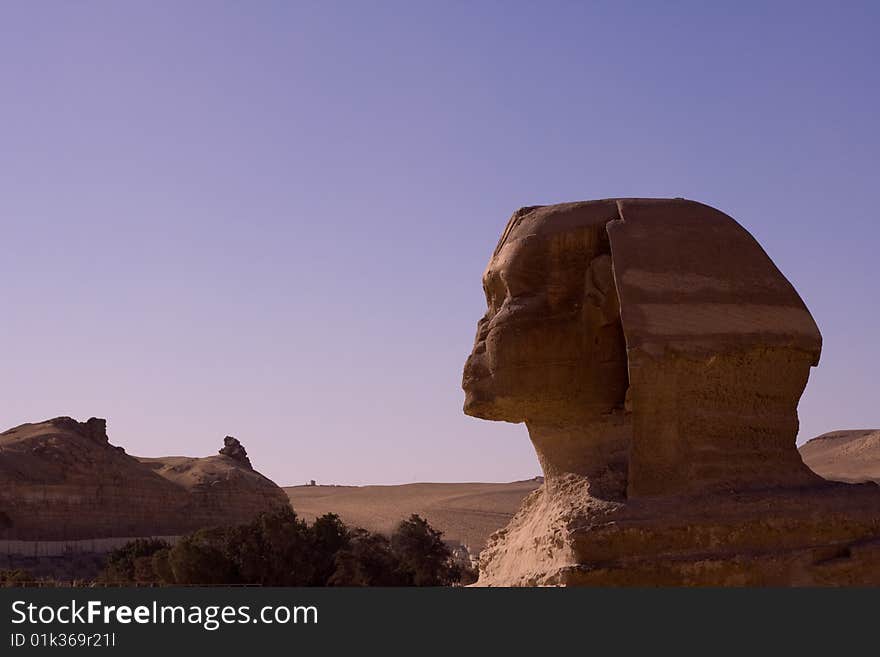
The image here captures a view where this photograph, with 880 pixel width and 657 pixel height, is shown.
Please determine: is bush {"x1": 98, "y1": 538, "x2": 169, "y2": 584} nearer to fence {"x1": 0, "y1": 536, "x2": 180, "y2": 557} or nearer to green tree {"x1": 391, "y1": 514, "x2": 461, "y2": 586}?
green tree {"x1": 391, "y1": 514, "x2": 461, "y2": 586}

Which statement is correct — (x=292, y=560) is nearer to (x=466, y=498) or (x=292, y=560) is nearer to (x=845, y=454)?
(x=845, y=454)

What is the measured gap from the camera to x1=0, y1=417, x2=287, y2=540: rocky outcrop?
41062mm

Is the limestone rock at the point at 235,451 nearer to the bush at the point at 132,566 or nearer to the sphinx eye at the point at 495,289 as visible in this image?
the bush at the point at 132,566

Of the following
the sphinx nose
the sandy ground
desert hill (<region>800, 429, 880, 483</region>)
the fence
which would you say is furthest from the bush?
desert hill (<region>800, 429, 880, 483</region>)

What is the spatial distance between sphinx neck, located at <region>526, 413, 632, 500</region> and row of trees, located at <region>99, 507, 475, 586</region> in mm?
12351

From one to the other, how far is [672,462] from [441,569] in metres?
16.6

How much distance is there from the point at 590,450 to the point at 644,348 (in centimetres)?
101

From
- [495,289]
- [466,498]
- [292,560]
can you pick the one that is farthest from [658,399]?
[466,498]

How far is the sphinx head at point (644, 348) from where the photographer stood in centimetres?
839

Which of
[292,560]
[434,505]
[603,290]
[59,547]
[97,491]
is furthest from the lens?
[434,505]

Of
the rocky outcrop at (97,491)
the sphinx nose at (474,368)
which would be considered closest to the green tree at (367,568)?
the sphinx nose at (474,368)

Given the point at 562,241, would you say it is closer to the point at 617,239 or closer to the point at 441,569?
the point at 617,239

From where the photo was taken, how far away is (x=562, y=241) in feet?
29.6

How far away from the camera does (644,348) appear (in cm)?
830
